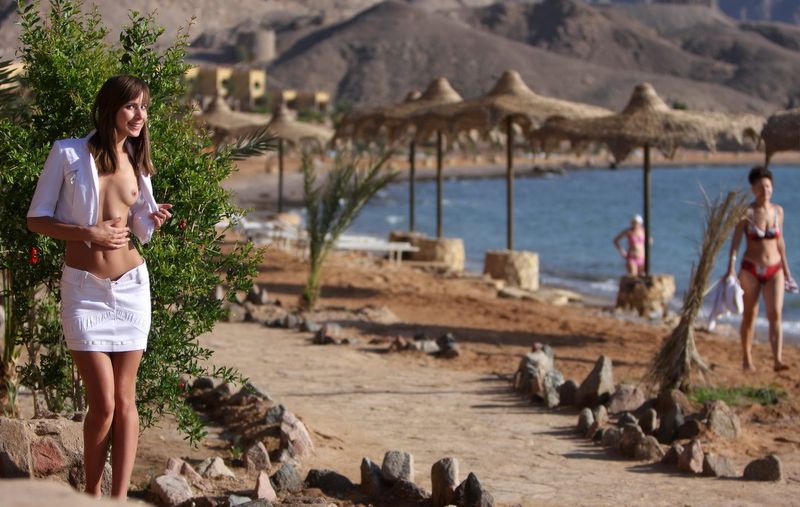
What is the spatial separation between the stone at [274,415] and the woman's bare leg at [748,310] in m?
3.71

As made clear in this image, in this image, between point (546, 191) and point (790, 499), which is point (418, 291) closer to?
point (790, 499)

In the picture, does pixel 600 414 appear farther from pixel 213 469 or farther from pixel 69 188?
pixel 69 188

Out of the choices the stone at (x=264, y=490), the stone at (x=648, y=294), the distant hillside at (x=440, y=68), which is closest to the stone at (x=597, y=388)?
the stone at (x=264, y=490)

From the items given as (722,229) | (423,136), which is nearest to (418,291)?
(423,136)

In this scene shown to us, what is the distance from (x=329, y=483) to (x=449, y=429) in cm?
147

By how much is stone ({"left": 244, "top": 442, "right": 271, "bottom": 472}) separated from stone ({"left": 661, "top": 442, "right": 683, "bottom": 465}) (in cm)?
Answer: 179

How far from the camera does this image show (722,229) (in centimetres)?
671

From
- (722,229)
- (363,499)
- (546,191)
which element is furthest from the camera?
(546,191)

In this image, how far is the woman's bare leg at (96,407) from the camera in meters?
3.31

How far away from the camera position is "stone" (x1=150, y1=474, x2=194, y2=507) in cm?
394

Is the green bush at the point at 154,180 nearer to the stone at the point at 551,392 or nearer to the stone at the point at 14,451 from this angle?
the stone at the point at 14,451

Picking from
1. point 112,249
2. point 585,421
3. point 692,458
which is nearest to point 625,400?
point 585,421

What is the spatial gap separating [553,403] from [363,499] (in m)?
2.23

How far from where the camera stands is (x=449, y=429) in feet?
19.1
